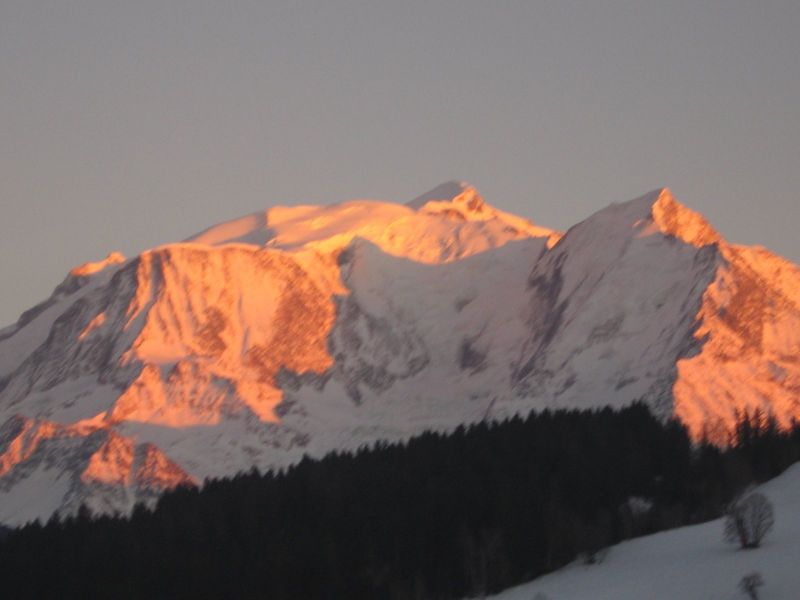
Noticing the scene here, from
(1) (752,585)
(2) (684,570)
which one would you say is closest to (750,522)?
(2) (684,570)

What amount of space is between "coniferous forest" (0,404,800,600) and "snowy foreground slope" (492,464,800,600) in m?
2.63

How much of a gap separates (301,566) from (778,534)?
23390mm

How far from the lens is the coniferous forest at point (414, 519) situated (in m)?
131

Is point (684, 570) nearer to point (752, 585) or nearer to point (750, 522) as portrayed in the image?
point (750, 522)

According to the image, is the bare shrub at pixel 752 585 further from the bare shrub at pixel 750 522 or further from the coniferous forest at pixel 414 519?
the coniferous forest at pixel 414 519

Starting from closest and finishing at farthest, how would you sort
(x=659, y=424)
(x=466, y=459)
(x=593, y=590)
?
(x=593, y=590)
(x=466, y=459)
(x=659, y=424)

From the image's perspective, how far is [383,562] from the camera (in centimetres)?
13300

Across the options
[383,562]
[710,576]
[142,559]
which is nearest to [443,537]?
[383,562]

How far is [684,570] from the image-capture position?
117250 millimetres

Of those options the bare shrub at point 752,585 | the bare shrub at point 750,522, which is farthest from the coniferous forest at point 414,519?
the bare shrub at point 752,585

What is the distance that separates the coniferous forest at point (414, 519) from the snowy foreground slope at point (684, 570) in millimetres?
2627

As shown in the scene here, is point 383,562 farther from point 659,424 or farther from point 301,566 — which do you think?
point 659,424

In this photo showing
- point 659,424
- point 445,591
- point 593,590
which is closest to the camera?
point 593,590

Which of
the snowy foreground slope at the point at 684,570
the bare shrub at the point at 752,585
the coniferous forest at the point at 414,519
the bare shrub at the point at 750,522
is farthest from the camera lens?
the coniferous forest at the point at 414,519
